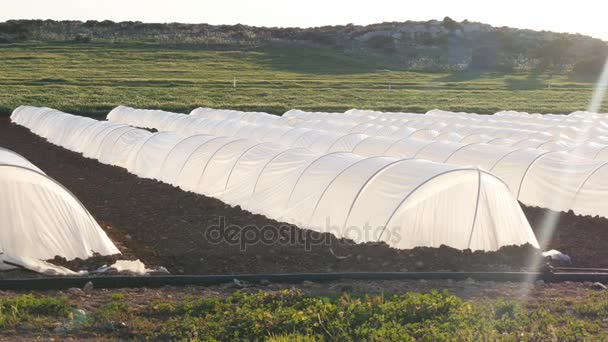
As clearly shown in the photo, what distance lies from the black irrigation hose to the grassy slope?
698 millimetres

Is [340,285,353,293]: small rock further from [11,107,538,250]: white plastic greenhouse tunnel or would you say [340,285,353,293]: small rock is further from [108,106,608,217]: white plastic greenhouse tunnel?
[108,106,608,217]: white plastic greenhouse tunnel

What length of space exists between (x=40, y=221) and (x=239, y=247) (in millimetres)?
3150

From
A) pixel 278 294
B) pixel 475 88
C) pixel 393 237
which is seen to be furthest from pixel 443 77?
pixel 278 294

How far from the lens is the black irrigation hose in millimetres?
8812

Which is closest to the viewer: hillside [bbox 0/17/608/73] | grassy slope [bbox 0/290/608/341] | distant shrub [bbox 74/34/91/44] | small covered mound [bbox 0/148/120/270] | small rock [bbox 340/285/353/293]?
grassy slope [bbox 0/290/608/341]

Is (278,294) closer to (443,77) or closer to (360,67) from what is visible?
(443,77)

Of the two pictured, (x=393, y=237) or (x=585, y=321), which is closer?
(x=585, y=321)

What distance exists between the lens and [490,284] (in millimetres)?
9672

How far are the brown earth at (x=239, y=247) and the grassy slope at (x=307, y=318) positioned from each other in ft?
10.1

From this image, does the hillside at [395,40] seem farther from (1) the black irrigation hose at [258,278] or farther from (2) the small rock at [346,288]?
(2) the small rock at [346,288]

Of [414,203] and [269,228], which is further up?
[414,203]

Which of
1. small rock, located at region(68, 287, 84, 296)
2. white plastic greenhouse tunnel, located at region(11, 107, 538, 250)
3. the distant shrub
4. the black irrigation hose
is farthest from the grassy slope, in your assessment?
the distant shrub

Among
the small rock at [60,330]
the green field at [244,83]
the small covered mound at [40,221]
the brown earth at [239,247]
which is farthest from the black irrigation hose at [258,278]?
the green field at [244,83]

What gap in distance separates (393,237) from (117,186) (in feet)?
28.9
